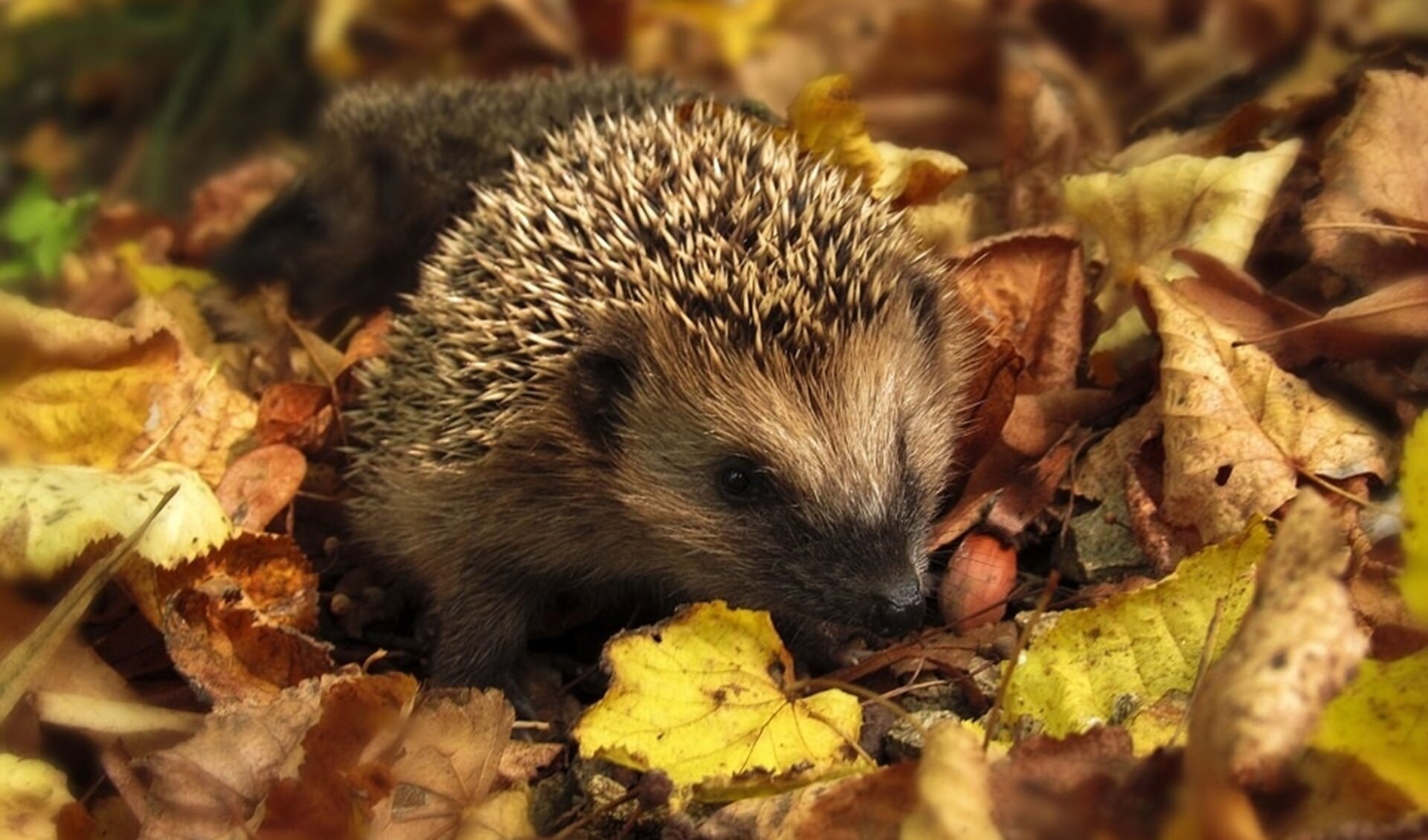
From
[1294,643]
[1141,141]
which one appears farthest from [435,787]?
[1141,141]

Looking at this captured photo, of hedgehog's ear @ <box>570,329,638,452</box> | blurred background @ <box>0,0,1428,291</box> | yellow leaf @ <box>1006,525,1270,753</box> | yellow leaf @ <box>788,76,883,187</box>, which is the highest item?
yellow leaf @ <box>788,76,883,187</box>

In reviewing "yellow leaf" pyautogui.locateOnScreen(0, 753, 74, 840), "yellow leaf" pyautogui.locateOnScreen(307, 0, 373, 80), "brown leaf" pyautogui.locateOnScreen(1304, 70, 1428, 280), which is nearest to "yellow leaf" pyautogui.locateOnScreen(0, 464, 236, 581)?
"yellow leaf" pyautogui.locateOnScreen(0, 753, 74, 840)

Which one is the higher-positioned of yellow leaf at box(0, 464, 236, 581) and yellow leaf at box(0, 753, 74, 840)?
yellow leaf at box(0, 464, 236, 581)

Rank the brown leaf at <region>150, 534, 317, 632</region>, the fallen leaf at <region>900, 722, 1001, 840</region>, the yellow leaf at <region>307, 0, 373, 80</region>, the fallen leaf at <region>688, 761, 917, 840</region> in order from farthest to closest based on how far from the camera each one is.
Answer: the yellow leaf at <region>307, 0, 373, 80</region>, the brown leaf at <region>150, 534, 317, 632</region>, the fallen leaf at <region>688, 761, 917, 840</region>, the fallen leaf at <region>900, 722, 1001, 840</region>

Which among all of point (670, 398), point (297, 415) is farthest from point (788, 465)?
point (297, 415)

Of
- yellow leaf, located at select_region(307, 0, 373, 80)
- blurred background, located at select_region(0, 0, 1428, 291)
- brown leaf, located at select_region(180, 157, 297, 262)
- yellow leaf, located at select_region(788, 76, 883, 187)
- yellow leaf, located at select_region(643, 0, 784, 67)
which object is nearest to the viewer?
yellow leaf, located at select_region(788, 76, 883, 187)

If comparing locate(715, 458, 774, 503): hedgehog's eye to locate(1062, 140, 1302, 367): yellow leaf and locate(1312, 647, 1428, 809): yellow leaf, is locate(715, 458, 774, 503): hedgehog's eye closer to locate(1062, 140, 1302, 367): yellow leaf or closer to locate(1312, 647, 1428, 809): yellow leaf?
locate(1062, 140, 1302, 367): yellow leaf

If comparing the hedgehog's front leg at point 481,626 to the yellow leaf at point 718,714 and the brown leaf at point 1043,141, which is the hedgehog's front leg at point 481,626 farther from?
the brown leaf at point 1043,141
